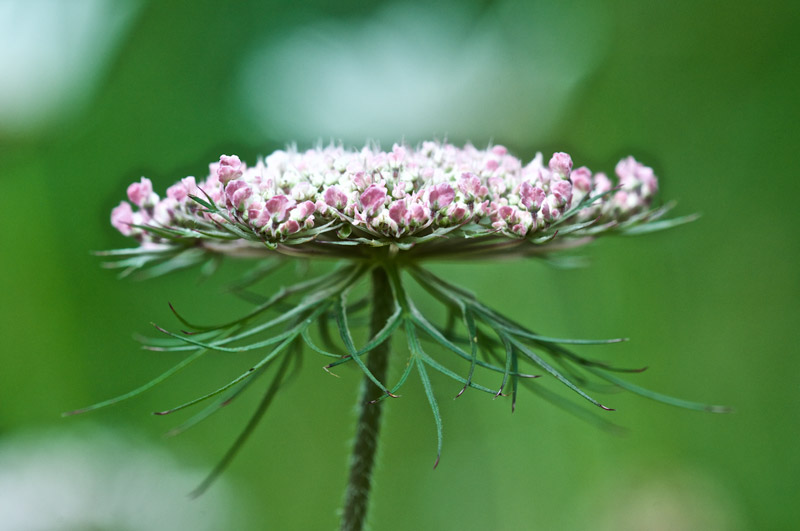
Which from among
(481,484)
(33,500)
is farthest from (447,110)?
(33,500)

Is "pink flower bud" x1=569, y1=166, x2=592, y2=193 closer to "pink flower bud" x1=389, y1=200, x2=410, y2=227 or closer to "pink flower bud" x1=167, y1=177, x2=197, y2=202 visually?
"pink flower bud" x1=389, y1=200, x2=410, y2=227

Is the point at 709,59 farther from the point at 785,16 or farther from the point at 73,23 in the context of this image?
the point at 73,23

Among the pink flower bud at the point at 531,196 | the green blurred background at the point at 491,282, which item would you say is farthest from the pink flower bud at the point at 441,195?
the green blurred background at the point at 491,282

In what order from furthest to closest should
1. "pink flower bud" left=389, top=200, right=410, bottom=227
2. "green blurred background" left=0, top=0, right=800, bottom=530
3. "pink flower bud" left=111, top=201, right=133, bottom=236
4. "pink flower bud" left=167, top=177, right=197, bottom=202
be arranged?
"green blurred background" left=0, top=0, right=800, bottom=530, "pink flower bud" left=111, top=201, right=133, bottom=236, "pink flower bud" left=167, top=177, right=197, bottom=202, "pink flower bud" left=389, top=200, right=410, bottom=227

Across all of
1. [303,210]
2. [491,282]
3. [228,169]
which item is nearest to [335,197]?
[303,210]

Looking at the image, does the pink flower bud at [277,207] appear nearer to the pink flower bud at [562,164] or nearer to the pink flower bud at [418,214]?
the pink flower bud at [418,214]

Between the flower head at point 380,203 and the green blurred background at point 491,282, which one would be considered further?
the green blurred background at point 491,282

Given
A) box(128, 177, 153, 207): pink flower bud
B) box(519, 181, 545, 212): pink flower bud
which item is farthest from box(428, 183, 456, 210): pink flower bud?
box(128, 177, 153, 207): pink flower bud
